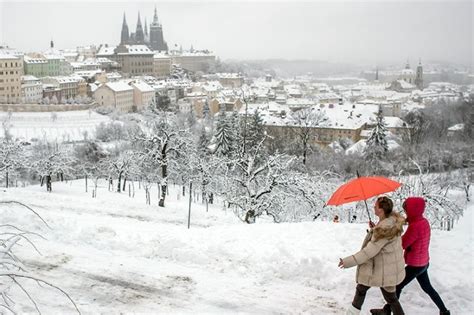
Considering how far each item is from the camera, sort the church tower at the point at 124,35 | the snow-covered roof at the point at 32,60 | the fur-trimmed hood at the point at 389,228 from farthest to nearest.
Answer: the church tower at the point at 124,35, the snow-covered roof at the point at 32,60, the fur-trimmed hood at the point at 389,228

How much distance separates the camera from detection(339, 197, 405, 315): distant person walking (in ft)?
18.7

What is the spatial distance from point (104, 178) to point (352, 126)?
1827 inches

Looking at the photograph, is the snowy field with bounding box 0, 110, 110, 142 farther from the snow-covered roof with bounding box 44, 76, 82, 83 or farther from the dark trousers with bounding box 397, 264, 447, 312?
the dark trousers with bounding box 397, 264, 447, 312

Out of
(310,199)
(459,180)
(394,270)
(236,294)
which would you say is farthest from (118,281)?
(459,180)

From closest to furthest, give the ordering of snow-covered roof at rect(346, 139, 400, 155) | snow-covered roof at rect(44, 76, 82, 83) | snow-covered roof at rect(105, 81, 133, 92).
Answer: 1. snow-covered roof at rect(346, 139, 400, 155)
2. snow-covered roof at rect(105, 81, 133, 92)
3. snow-covered roof at rect(44, 76, 82, 83)

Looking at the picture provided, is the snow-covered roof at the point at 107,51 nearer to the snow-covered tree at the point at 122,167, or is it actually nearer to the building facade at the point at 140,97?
the building facade at the point at 140,97

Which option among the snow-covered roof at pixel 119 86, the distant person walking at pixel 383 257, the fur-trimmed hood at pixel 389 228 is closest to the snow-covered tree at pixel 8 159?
the distant person walking at pixel 383 257

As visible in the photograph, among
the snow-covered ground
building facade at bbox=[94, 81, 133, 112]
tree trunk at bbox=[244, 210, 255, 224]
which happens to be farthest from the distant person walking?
building facade at bbox=[94, 81, 133, 112]

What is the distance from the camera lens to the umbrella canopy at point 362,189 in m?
6.44

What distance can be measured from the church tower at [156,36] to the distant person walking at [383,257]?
593 ft

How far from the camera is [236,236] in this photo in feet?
30.1

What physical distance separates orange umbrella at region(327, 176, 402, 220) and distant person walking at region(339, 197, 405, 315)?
24.7 inches

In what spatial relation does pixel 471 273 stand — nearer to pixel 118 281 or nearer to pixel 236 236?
pixel 236 236

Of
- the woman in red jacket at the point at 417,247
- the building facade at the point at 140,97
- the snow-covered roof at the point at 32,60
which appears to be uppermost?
the snow-covered roof at the point at 32,60
